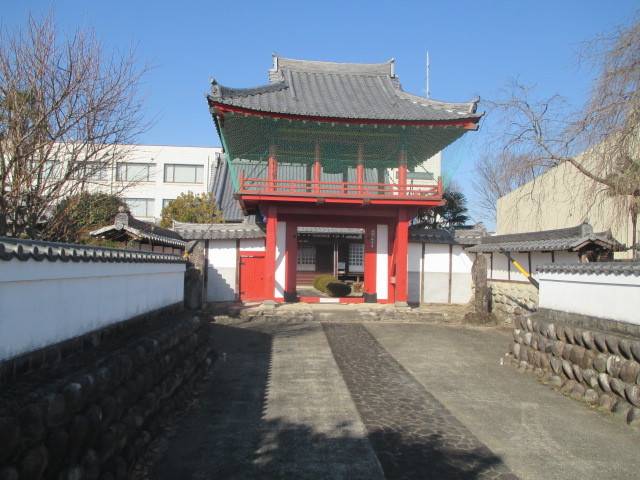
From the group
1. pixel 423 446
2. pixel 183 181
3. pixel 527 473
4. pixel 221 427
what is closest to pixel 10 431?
pixel 221 427

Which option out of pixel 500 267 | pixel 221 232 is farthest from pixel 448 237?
pixel 221 232

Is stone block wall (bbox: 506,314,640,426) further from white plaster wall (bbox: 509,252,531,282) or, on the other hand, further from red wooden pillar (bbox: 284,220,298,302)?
red wooden pillar (bbox: 284,220,298,302)

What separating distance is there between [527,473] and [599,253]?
828 cm

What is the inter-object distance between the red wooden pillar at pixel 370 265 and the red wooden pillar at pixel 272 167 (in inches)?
173

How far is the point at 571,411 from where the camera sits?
20.7ft

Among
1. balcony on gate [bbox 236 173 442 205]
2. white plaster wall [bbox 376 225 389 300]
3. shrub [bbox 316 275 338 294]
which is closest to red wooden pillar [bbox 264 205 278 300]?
balcony on gate [bbox 236 173 442 205]

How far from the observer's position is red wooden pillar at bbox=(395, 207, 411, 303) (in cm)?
1702

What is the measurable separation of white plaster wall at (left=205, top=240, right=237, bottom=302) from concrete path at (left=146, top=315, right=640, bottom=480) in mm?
9043

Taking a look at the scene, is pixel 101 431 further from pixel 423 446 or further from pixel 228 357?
pixel 228 357

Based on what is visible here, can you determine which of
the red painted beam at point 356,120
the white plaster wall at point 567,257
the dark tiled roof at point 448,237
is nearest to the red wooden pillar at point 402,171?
the red painted beam at point 356,120

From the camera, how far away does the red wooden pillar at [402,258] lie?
17025 mm

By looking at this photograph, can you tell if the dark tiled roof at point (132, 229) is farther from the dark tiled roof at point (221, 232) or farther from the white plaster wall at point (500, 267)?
the white plaster wall at point (500, 267)

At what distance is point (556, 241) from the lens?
39.8 feet

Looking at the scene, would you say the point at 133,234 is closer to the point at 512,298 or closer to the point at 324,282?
the point at 512,298
